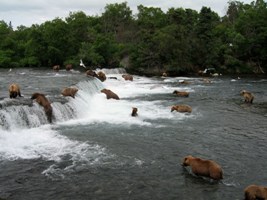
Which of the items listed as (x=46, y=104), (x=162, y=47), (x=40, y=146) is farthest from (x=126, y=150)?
(x=162, y=47)

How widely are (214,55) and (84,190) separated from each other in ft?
144

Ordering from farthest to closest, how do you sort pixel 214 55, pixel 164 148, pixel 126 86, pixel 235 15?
pixel 235 15
pixel 214 55
pixel 126 86
pixel 164 148

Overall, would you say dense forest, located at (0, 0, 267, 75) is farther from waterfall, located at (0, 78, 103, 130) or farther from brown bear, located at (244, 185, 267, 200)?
brown bear, located at (244, 185, 267, 200)

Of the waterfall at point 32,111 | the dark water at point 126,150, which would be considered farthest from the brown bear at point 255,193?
the waterfall at point 32,111

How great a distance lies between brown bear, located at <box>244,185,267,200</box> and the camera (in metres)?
11.5

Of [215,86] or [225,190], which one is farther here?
[215,86]

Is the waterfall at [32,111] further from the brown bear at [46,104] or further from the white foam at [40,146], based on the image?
the white foam at [40,146]

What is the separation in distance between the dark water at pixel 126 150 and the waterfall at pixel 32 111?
0.06 metres

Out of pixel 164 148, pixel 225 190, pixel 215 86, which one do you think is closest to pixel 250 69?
pixel 215 86

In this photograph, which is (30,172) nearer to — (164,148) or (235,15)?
(164,148)

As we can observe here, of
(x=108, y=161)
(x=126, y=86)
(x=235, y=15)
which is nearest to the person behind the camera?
(x=108, y=161)

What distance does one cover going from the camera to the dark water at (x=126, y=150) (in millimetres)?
12383

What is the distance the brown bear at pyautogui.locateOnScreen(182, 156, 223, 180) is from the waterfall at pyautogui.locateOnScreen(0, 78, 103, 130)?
8.94 m

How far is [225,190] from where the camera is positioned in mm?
12352
